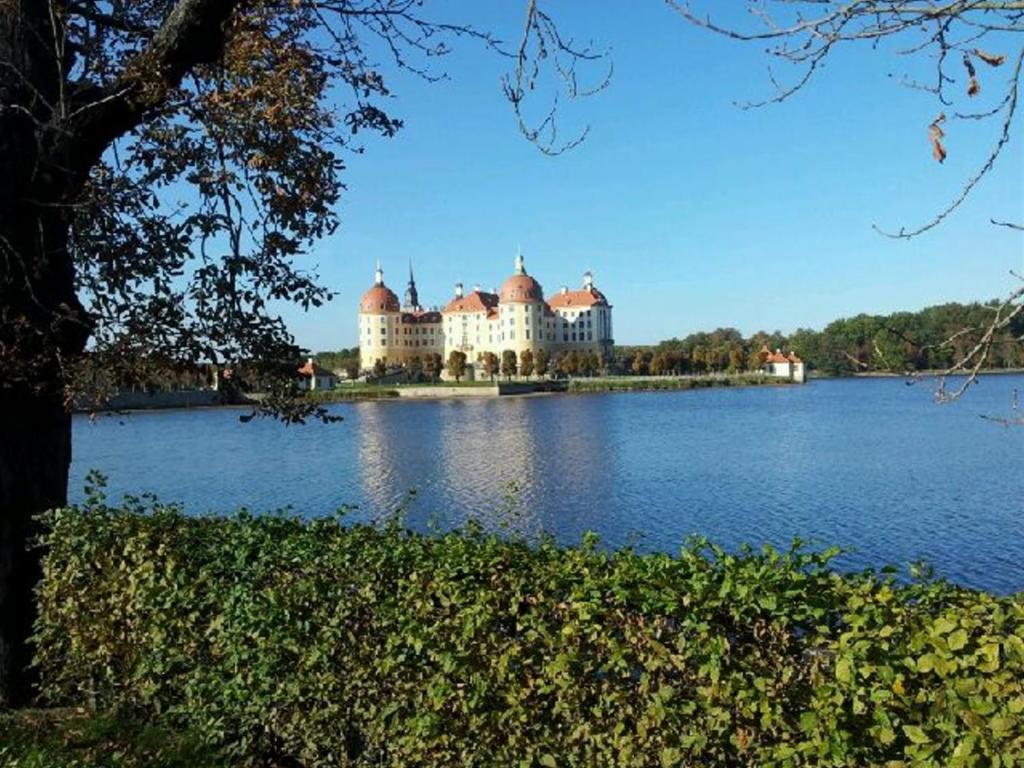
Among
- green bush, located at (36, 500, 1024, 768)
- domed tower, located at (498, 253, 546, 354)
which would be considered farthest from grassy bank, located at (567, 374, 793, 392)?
green bush, located at (36, 500, 1024, 768)

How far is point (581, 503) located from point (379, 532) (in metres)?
16.8

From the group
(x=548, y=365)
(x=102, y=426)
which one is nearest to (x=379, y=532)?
(x=102, y=426)

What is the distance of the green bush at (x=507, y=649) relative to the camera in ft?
9.49

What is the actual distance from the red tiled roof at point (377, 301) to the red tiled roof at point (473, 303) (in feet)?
28.5

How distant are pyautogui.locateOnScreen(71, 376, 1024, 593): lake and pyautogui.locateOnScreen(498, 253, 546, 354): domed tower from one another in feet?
225

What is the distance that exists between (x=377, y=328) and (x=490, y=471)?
104418mm

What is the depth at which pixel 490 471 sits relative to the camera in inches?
1163

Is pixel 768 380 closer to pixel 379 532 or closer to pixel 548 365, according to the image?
pixel 548 365

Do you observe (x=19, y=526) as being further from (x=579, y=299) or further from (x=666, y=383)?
(x=579, y=299)

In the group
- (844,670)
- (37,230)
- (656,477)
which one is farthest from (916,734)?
(656,477)

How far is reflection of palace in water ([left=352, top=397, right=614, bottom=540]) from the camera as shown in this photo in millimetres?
19188

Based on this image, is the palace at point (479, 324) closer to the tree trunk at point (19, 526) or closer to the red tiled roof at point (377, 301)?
the red tiled roof at point (377, 301)

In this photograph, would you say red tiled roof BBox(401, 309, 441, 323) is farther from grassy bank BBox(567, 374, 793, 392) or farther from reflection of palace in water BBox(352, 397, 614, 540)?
reflection of palace in water BBox(352, 397, 614, 540)

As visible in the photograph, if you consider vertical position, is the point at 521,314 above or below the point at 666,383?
above
